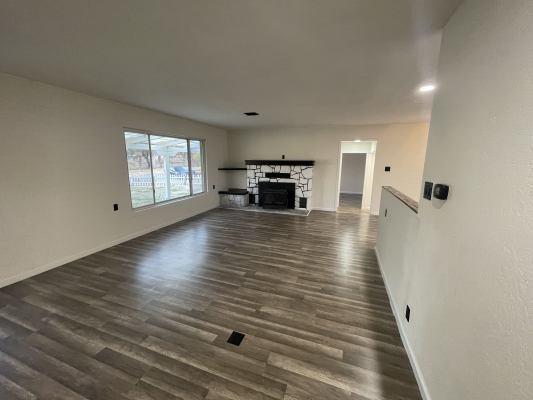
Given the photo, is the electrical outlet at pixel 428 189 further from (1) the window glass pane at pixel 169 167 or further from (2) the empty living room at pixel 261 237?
(1) the window glass pane at pixel 169 167

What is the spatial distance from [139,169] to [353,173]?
319 inches

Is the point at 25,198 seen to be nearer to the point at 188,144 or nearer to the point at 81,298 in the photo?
the point at 81,298

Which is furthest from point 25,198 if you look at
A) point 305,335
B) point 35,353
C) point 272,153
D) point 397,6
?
point 272,153

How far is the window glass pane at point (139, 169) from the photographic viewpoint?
4.13 m

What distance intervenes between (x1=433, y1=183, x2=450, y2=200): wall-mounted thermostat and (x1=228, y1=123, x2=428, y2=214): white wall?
5.01 m

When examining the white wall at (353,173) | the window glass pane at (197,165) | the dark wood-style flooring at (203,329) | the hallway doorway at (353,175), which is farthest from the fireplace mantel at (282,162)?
the white wall at (353,173)

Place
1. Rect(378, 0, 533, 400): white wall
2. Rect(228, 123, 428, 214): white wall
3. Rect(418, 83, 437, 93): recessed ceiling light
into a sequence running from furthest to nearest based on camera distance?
Rect(228, 123, 428, 214): white wall < Rect(418, 83, 437, 93): recessed ceiling light < Rect(378, 0, 533, 400): white wall

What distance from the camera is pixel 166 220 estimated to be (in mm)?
4969

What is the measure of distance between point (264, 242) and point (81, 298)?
2.58 metres

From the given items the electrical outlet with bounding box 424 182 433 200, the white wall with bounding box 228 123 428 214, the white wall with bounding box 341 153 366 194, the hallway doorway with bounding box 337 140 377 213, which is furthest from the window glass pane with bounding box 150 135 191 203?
the white wall with bounding box 341 153 366 194

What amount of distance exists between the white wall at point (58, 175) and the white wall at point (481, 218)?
14.0 ft

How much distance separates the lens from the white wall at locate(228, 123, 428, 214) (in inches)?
224

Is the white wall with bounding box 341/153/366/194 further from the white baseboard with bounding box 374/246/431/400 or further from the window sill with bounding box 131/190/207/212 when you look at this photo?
the white baseboard with bounding box 374/246/431/400

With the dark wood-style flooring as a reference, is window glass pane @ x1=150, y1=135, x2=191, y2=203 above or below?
above
